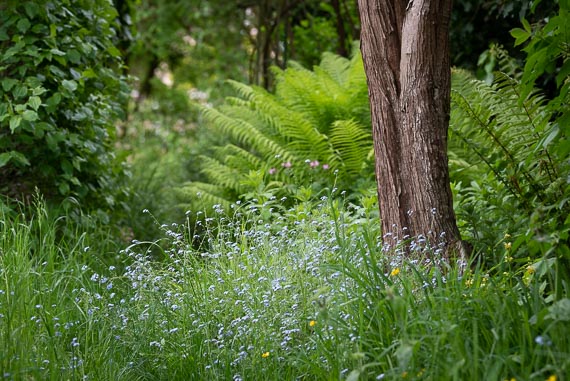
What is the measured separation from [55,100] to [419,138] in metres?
2.64

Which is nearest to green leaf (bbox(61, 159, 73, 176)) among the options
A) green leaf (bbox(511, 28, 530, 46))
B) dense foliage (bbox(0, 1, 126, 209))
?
dense foliage (bbox(0, 1, 126, 209))

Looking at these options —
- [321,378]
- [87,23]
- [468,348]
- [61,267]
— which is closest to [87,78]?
[87,23]

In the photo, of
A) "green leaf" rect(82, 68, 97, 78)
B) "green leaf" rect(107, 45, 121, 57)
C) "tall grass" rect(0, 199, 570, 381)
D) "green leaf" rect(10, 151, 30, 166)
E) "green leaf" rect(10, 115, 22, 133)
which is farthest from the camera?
"green leaf" rect(107, 45, 121, 57)

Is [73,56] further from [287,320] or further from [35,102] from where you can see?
[287,320]

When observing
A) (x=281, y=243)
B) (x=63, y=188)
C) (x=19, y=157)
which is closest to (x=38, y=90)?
(x=19, y=157)

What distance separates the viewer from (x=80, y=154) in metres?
5.48

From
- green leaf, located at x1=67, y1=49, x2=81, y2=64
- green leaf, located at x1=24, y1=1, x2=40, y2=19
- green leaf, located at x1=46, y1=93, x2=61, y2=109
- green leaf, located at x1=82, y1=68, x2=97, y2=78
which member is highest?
green leaf, located at x1=24, y1=1, x2=40, y2=19

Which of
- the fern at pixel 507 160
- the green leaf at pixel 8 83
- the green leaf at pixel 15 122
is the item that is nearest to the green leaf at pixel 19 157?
the green leaf at pixel 15 122

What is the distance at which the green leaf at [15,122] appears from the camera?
187 inches

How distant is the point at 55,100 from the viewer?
200 inches

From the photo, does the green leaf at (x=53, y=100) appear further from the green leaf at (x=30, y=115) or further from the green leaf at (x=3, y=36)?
the green leaf at (x=3, y=36)

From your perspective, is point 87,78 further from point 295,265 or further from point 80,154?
point 295,265

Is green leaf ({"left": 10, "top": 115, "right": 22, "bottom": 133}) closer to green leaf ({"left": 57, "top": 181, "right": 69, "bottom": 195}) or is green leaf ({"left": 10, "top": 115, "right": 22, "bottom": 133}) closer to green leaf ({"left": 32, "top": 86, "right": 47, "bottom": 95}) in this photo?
green leaf ({"left": 32, "top": 86, "right": 47, "bottom": 95})

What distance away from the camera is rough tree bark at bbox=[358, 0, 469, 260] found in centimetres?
377
